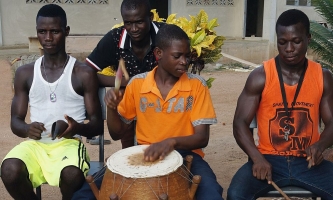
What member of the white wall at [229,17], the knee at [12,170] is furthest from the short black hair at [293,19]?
the white wall at [229,17]

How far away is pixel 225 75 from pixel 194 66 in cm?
808

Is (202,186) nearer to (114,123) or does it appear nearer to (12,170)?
(114,123)

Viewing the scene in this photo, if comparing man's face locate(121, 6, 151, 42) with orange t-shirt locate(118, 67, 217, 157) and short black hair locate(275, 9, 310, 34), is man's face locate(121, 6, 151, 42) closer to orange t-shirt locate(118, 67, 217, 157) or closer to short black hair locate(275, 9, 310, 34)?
orange t-shirt locate(118, 67, 217, 157)

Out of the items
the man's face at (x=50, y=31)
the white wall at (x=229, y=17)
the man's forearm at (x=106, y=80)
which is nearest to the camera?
the man's face at (x=50, y=31)

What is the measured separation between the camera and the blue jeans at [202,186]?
8.76ft

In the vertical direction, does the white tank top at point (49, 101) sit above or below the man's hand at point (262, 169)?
above

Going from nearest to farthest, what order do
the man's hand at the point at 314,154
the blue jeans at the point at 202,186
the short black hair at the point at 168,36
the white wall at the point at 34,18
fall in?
the blue jeans at the point at 202,186 → the man's hand at the point at 314,154 → the short black hair at the point at 168,36 → the white wall at the point at 34,18

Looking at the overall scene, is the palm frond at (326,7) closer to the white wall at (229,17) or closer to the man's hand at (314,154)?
the man's hand at (314,154)

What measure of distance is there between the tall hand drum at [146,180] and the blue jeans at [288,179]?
49cm

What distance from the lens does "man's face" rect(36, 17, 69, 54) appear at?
3.21 m

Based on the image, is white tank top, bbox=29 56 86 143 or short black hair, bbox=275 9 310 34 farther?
white tank top, bbox=29 56 86 143

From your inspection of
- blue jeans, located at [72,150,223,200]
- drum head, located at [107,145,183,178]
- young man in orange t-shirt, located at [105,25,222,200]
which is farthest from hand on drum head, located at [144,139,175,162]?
blue jeans, located at [72,150,223,200]

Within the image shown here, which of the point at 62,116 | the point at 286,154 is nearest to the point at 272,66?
the point at 286,154

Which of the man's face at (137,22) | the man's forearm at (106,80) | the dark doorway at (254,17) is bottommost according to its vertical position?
the dark doorway at (254,17)
